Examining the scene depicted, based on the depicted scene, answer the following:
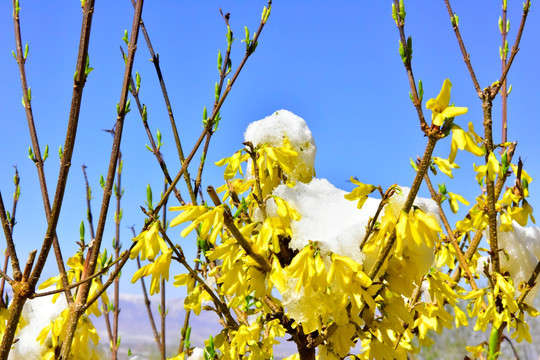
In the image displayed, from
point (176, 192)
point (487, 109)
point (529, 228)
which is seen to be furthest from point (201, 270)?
point (529, 228)

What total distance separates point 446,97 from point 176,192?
1.02 meters

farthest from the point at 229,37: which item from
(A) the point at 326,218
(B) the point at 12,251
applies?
(B) the point at 12,251

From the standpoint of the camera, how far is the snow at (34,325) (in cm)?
162

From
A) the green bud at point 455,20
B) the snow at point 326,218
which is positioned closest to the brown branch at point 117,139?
the snow at point 326,218

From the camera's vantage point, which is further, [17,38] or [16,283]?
[17,38]

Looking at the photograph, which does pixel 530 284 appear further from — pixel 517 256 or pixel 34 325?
pixel 34 325

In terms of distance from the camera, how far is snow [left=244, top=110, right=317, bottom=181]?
5.19ft

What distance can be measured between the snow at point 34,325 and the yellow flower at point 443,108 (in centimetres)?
135

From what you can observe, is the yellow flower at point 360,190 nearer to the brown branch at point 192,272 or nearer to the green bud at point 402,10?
the brown branch at point 192,272

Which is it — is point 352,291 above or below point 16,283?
below

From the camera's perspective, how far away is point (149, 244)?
3.97 feet

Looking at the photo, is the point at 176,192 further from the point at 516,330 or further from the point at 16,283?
the point at 516,330

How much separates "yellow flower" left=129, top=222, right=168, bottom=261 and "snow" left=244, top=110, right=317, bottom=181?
1.56ft

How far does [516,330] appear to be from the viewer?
2.20 meters
